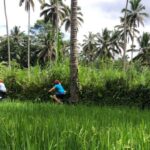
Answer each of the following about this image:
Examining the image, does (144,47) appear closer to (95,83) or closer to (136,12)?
(136,12)

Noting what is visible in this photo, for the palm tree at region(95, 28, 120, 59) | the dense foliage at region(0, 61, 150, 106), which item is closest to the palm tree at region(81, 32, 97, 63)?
the palm tree at region(95, 28, 120, 59)

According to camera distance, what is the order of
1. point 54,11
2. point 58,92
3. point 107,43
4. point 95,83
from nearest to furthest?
point 58,92
point 95,83
point 54,11
point 107,43

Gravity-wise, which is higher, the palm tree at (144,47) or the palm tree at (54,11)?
the palm tree at (54,11)

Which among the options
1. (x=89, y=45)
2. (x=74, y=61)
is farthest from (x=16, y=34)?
(x=74, y=61)

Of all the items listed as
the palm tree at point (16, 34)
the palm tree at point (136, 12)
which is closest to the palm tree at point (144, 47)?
the palm tree at point (136, 12)

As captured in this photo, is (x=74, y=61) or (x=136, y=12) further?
(x=136, y=12)

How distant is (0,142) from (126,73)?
621 inches

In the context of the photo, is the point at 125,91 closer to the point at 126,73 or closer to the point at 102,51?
the point at 126,73

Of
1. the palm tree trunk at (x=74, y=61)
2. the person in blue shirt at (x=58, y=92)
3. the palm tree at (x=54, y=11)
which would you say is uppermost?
the palm tree at (x=54, y=11)

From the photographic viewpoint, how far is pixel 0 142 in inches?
189

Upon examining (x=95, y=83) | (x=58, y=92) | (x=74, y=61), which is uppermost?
(x=74, y=61)

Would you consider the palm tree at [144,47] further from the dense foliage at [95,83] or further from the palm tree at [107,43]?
the dense foliage at [95,83]

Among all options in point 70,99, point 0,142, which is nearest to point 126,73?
point 70,99

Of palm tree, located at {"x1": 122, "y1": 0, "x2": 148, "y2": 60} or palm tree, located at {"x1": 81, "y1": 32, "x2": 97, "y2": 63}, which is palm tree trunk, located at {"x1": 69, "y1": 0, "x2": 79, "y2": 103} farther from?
palm tree, located at {"x1": 81, "y1": 32, "x2": 97, "y2": 63}
